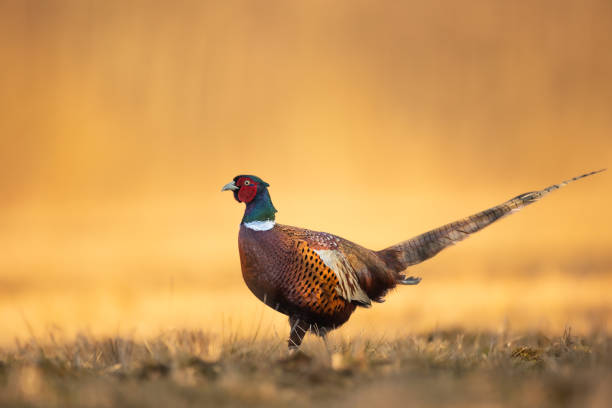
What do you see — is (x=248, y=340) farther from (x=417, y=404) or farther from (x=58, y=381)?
(x=417, y=404)

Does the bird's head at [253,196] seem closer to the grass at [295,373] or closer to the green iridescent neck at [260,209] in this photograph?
the green iridescent neck at [260,209]

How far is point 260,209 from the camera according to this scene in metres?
6.59

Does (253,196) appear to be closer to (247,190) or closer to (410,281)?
(247,190)

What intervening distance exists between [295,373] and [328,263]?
91.2 inches

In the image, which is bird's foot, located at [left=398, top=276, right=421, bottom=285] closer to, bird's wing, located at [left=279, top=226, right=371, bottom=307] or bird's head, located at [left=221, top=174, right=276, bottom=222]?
bird's wing, located at [left=279, top=226, right=371, bottom=307]

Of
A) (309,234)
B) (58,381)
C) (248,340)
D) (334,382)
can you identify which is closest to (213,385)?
(334,382)

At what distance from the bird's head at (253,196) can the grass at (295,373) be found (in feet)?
4.36

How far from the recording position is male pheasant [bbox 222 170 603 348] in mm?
6352

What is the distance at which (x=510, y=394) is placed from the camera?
3645 millimetres

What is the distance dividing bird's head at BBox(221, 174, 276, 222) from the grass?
133cm

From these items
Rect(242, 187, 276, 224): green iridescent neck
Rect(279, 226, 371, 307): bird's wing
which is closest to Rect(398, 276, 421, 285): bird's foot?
Rect(279, 226, 371, 307): bird's wing

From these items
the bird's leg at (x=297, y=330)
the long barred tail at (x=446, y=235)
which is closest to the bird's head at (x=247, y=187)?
the bird's leg at (x=297, y=330)

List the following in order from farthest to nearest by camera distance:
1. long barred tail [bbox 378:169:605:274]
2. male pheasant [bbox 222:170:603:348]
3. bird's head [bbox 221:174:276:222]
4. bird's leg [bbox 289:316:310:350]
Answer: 1. long barred tail [bbox 378:169:605:274]
2. bird's head [bbox 221:174:276:222]
3. bird's leg [bbox 289:316:310:350]
4. male pheasant [bbox 222:170:603:348]

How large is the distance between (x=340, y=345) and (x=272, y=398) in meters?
1.88
